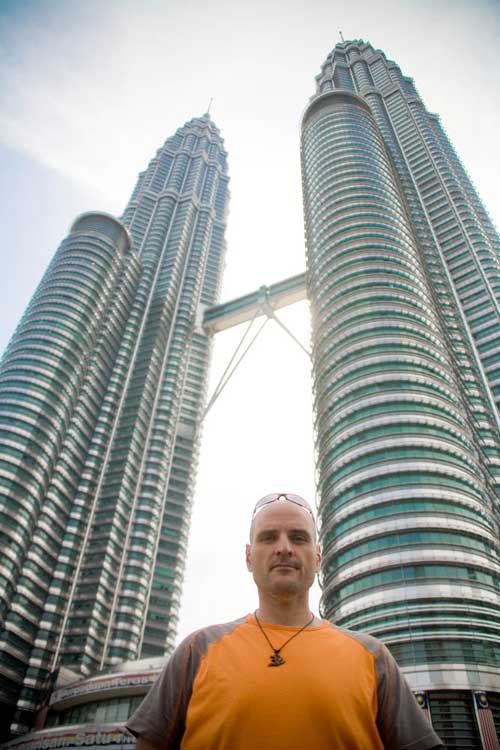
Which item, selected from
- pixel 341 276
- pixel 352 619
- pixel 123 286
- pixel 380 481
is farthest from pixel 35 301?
pixel 352 619

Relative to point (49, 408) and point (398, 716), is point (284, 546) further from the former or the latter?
point (49, 408)

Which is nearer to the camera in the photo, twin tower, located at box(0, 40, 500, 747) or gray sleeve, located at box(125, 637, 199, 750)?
gray sleeve, located at box(125, 637, 199, 750)

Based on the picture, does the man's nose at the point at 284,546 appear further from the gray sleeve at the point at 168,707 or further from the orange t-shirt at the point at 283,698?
the gray sleeve at the point at 168,707

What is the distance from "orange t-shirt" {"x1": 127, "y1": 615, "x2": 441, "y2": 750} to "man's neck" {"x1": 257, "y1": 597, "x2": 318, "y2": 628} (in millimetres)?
84

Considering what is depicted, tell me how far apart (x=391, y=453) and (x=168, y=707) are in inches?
2089

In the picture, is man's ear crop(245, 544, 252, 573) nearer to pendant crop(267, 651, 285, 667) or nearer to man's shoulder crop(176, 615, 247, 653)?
man's shoulder crop(176, 615, 247, 653)

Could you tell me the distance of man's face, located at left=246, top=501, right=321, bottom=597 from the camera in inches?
135

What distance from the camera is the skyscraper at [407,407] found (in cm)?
4219

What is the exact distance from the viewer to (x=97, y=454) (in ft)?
287

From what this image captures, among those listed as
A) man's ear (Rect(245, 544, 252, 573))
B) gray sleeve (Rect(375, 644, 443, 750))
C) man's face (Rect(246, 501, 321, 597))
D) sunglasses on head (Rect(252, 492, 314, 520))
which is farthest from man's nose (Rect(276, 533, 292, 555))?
gray sleeve (Rect(375, 644, 443, 750))

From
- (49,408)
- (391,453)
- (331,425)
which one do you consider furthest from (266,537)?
(49,408)

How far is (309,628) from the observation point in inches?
131

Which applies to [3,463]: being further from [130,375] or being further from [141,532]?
[130,375]

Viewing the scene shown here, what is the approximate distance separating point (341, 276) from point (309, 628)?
73.4m
